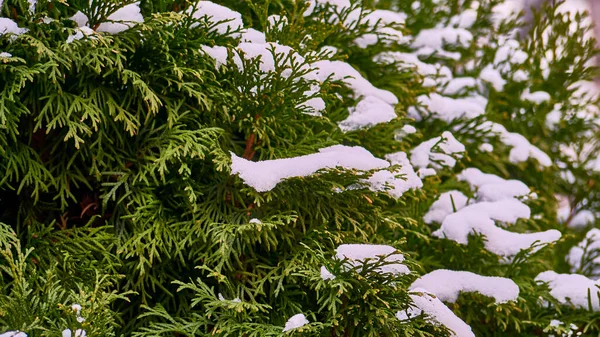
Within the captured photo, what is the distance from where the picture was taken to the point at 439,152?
7.55 feet

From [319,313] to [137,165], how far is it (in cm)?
80

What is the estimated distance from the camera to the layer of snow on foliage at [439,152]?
2.30 m

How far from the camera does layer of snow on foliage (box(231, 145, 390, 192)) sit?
162 cm

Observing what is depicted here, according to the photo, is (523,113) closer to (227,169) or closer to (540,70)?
(540,70)

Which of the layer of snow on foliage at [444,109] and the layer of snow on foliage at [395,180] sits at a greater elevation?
the layer of snow on foliage at [444,109]

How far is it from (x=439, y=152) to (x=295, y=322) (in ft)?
3.65

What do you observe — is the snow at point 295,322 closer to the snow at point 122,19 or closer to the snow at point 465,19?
the snow at point 122,19

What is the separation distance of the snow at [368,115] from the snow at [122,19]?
0.86 meters

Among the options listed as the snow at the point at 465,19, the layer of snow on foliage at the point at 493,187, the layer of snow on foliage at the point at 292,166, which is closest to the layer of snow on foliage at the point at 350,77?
the layer of snow on foliage at the point at 292,166

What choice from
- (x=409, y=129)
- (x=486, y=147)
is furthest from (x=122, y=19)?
(x=486, y=147)

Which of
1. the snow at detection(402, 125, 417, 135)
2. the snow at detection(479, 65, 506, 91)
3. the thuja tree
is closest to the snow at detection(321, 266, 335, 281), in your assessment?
the thuja tree

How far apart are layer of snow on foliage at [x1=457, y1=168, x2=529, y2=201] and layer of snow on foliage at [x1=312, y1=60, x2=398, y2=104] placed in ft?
2.06

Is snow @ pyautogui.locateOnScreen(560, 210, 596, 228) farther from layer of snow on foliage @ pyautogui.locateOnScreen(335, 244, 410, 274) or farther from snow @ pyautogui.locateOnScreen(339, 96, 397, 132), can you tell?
layer of snow on foliage @ pyautogui.locateOnScreen(335, 244, 410, 274)

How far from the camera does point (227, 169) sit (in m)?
1.68
